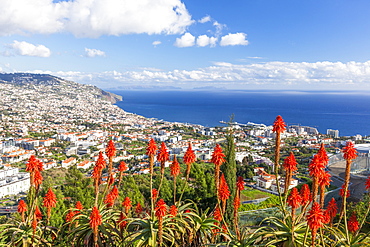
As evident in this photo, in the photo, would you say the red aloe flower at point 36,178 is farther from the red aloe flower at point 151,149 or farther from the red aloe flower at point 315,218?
the red aloe flower at point 315,218

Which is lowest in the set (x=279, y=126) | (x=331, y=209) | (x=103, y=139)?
(x=103, y=139)

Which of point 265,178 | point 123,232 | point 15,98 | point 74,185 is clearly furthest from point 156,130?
point 15,98

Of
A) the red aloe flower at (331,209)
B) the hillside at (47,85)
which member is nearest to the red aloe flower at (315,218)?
the red aloe flower at (331,209)

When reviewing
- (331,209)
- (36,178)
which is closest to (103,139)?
(36,178)

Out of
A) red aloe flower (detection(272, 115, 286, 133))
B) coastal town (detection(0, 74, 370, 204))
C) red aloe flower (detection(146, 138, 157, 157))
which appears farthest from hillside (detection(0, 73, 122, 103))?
red aloe flower (detection(272, 115, 286, 133))

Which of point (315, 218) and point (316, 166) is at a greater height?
point (316, 166)

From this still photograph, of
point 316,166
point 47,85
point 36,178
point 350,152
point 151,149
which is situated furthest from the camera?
point 47,85

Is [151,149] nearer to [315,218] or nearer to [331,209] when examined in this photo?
[315,218]

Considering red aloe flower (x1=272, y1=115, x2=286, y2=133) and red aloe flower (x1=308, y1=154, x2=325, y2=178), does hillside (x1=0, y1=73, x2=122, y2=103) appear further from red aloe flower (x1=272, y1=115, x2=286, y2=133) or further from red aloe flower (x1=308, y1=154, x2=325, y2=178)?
red aloe flower (x1=308, y1=154, x2=325, y2=178)

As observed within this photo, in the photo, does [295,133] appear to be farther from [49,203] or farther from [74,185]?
[49,203]
